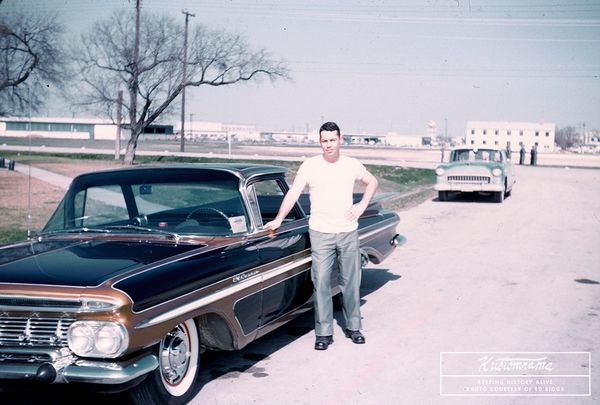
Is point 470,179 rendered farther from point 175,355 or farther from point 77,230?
point 175,355

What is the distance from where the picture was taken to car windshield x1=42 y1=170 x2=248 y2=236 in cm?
462

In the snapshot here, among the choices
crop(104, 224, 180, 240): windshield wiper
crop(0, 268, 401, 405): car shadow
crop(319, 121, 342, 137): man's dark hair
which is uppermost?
crop(319, 121, 342, 137): man's dark hair

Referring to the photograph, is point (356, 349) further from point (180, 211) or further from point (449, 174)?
point (449, 174)

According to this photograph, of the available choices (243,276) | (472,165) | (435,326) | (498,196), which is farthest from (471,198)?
(243,276)

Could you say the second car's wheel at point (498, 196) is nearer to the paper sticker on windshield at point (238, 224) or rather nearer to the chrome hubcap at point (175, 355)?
the paper sticker on windshield at point (238, 224)

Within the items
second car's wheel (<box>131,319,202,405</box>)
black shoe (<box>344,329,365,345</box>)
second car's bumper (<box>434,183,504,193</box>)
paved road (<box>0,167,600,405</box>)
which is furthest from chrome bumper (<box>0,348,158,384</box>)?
second car's bumper (<box>434,183,504,193</box>)

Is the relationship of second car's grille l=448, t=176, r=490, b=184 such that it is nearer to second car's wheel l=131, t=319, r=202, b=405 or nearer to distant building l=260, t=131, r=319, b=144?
second car's wheel l=131, t=319, r=202, b=405

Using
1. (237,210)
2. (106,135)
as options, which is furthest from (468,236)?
(106,135)

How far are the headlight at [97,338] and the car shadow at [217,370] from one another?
0.68 feet

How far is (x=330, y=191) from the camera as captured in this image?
494 centimetres

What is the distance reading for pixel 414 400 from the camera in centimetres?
409

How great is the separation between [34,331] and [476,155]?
15.8m

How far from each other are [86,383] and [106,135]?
297 ft

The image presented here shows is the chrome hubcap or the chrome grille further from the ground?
the chrome grille
